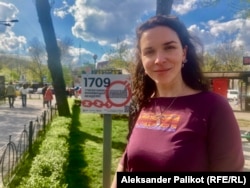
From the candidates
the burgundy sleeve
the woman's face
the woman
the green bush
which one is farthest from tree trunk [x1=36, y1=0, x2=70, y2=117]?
the burgundy sleeve

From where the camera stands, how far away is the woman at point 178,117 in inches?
55.8

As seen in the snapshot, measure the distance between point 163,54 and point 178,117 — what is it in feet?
1.14

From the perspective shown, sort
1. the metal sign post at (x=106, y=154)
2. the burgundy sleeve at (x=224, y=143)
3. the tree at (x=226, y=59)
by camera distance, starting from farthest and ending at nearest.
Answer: the tree at (x=226, y=59), the metal sign post at (x=106, y=154), the burgundy sleeve at (x=224, y=143)

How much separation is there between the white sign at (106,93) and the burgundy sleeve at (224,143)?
2.77 meters

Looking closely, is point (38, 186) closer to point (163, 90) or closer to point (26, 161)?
point (163, 90)

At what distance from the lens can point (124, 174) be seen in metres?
1.52

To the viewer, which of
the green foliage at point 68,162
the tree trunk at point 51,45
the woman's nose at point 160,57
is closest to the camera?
Answer: the woman's nose at point 160,57

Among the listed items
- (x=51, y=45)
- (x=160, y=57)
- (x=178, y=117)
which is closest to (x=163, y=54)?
(x=160, y=57)

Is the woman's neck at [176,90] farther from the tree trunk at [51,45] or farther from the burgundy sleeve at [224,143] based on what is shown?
the tree trunk at [51,45]

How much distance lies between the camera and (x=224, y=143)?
4.58 feet

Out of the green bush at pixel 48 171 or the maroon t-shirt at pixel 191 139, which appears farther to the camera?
the green bush at pixel 48 171

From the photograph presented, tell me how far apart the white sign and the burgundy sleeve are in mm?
2773

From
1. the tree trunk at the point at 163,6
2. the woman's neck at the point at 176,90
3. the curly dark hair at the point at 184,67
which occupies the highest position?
the tree trunk at the point at 163,6

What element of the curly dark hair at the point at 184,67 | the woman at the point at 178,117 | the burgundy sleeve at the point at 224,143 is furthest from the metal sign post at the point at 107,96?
the burgundy sleeve at the point at 224,143
